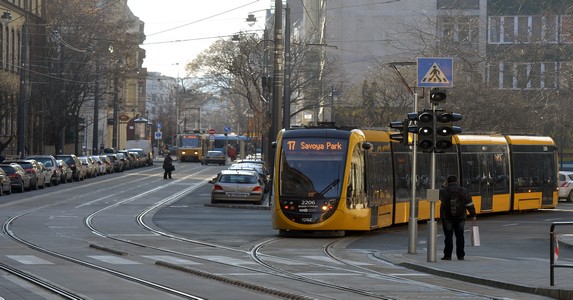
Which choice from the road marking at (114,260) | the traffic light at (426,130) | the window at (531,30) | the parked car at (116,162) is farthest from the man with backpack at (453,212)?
the parked car at (116,162)

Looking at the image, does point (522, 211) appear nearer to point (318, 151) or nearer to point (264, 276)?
point (318, 151)

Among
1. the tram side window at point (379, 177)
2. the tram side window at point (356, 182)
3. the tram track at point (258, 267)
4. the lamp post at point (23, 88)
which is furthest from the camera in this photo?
the lamp post at point (23, 88)

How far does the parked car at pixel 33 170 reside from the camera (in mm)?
61219

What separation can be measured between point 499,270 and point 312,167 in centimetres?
1059

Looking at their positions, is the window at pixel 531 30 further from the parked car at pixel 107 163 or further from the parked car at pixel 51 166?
the parked car at pixel 107 163

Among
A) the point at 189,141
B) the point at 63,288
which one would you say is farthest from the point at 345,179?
the point at 189,141

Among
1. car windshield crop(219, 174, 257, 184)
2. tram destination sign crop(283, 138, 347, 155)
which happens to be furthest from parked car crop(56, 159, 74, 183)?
tram destination sign crop(283, 138, 347, 155)

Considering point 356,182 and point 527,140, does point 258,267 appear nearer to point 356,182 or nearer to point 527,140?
point 356,182

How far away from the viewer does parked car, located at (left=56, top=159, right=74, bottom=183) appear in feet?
232

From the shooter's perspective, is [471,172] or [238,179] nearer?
[471,172]

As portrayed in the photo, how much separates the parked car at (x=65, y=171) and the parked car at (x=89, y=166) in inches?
201

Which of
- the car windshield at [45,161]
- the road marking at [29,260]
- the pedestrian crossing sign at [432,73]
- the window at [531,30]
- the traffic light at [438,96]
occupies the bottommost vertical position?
the road marking at [29,260]

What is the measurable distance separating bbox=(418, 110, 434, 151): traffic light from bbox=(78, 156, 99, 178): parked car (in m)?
57.0

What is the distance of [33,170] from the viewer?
→ 202 feet
